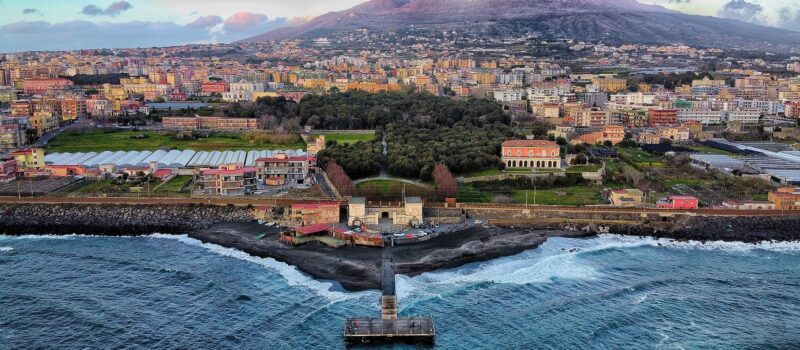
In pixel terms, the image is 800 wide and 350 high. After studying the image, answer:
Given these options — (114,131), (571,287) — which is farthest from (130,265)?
(114,131)

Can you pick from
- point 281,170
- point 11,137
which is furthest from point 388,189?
point 11,137

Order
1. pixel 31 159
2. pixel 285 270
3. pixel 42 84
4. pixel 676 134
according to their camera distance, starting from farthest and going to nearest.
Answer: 1. pixel 42 84
2. pixel 676 134
3. pixel 31 159
4. pixel 285 270

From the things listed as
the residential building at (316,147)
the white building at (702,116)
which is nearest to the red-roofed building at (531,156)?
the residential building at (316,147)

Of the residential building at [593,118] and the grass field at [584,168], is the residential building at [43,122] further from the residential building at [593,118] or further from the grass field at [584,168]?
the residential building at [593,118]

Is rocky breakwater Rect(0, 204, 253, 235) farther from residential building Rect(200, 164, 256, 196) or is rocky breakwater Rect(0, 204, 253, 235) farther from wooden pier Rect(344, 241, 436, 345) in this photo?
wooden pier Rect(344, 241, 436, 345)

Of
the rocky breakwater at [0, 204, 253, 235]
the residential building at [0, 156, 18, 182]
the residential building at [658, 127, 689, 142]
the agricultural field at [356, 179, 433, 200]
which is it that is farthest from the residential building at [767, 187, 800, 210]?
the residential building at [0, 156, 18, 182]

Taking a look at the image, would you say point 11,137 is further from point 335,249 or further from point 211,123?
point 335,249
